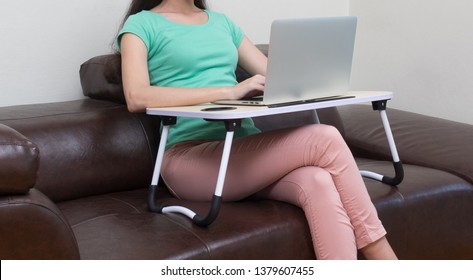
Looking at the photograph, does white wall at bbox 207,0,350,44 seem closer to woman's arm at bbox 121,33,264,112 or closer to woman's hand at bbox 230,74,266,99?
woman's arm at bbox 121,33,264,112

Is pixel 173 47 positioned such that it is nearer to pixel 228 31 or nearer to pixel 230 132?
pixel 228 31

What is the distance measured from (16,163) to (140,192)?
29.7 inches

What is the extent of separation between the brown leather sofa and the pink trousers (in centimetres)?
5

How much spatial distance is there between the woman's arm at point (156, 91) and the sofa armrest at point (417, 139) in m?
A: 0.79

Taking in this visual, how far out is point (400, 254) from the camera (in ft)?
5.65

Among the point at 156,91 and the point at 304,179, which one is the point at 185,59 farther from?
the point at 304,179

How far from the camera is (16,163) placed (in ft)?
3.56

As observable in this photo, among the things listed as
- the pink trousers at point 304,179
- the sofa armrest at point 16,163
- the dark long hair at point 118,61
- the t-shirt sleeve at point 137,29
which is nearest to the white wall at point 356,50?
the dark long hair at point 118,61

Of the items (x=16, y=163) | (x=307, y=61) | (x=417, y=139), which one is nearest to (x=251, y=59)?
(x=307, y=61)

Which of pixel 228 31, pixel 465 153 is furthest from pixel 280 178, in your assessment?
pixel 465 153

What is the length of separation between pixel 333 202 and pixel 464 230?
66cm

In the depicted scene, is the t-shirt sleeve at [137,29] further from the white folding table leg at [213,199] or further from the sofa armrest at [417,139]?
the sofa armrest at [417,139]

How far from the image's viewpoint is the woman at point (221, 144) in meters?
→ 1.47

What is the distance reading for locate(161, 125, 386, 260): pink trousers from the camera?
146 centimetres
